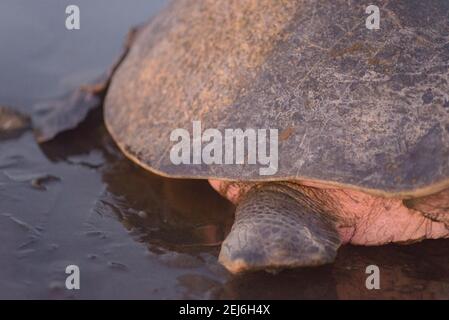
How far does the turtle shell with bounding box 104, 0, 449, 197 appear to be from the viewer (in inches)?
95.4

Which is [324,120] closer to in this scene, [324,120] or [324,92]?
[324,120]

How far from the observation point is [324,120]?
255cm

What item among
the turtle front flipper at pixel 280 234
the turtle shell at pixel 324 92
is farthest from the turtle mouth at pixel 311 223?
the turtle shell at pixel 324 92

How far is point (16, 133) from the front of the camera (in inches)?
157

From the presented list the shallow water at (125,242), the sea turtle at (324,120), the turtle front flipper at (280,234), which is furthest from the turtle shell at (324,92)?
the shallow water at (125,242)

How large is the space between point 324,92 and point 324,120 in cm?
12

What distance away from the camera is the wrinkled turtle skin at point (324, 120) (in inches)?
94.2

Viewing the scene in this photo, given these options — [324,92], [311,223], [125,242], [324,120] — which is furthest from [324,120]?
[125,242]

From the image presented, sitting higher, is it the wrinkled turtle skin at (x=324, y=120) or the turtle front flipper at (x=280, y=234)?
the wrinkled turtle skin at (x=324, y=120)

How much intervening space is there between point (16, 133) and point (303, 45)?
6.64 ft

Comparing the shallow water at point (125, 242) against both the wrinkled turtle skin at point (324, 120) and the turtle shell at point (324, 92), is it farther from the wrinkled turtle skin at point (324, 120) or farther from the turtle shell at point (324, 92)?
the turtle shell at point (324, 92)

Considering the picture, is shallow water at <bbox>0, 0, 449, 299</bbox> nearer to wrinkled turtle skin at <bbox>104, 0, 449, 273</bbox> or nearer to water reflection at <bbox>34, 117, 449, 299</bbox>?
water reflection at <bbox>34, 117, 449, 299</bbox>

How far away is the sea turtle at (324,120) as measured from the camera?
2.39 metres

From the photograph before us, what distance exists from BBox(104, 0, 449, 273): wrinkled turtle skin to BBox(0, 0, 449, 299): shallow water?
11 centimetres
